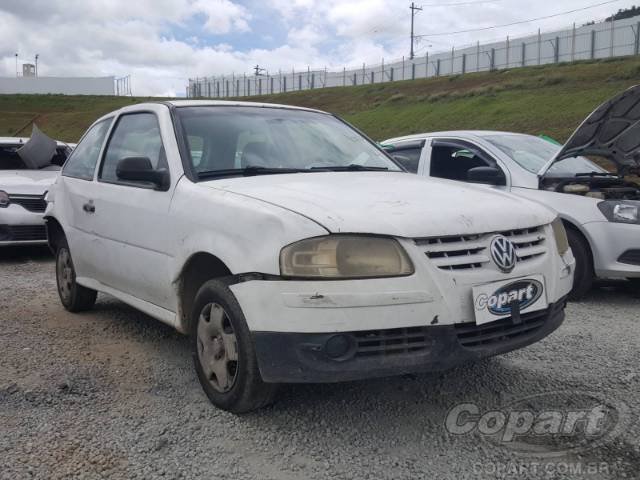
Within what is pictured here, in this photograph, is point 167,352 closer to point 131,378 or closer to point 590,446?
point 131,378

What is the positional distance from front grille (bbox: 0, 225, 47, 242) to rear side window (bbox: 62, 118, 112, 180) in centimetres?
294

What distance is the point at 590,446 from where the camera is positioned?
2.86m


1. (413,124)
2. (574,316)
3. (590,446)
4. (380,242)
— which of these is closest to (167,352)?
(380,242)

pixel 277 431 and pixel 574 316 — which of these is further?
pixel 574 316

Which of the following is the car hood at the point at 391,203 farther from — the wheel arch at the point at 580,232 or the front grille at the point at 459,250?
the wheel arch at the point at 580,232

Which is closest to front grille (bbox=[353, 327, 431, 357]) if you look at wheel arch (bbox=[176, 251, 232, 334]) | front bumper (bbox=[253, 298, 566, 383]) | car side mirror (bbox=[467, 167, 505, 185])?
front bumper (bbox=[253, 298, 566, 383])

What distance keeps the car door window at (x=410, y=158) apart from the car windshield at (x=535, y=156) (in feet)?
2.50

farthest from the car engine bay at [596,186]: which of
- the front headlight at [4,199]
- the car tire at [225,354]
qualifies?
the front headlight at [4,199]

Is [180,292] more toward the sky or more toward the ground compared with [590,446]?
more toward the sky

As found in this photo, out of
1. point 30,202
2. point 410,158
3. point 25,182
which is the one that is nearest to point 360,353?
point 410,158

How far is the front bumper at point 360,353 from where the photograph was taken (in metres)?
2.78

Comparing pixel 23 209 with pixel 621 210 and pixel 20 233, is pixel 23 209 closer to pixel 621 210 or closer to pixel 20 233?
pixel 20 233

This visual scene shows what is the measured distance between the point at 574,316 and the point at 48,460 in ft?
13.3

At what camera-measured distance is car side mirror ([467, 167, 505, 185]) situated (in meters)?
6.02
